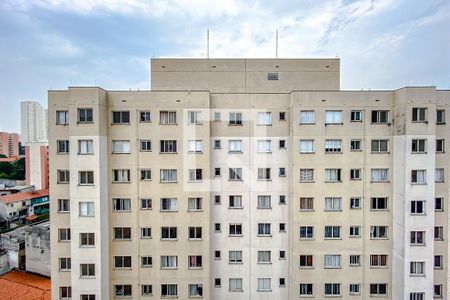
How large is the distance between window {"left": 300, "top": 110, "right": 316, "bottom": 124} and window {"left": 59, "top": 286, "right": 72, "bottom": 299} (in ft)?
61.0

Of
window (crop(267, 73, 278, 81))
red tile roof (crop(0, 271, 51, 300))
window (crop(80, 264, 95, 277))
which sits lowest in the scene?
red tile roof (crop(0, 271, 51, 300))

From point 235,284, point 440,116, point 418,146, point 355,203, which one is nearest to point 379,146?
point 418,146

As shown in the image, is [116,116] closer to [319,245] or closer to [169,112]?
[169,112]

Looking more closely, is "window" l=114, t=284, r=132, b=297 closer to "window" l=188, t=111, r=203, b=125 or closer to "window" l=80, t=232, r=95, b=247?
"window" l=80, t=232, r=95, b=247

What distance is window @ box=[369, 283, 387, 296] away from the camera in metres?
16.8

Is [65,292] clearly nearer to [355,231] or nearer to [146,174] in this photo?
[146,174]

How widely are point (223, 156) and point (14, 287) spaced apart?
2311cm

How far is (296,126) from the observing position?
54.5ft

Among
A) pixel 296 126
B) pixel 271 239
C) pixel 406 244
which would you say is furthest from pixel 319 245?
pixel 296 126

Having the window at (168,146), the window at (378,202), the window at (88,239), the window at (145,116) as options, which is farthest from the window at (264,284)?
the window at (145,116)

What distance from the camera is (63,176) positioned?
16250 mm

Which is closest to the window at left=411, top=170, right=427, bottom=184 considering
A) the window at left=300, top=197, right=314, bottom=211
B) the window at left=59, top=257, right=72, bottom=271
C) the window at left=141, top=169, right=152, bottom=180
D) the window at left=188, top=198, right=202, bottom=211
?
the window at left=300, top=197, right=314, bottom=211

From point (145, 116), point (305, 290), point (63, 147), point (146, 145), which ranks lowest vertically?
point (305, 290)

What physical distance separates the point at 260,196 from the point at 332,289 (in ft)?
25.3
